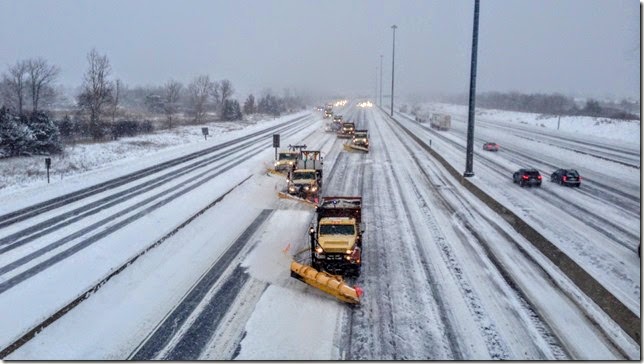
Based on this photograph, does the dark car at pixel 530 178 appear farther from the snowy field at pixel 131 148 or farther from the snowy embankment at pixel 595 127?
the snowy field at pixel 131 148

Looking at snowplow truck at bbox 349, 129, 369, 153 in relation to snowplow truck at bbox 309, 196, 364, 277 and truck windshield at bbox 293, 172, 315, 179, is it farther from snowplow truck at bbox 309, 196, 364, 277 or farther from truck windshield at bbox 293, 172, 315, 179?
snowplow truck at bbox 309, 196, 364, 277

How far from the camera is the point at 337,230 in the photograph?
18.2 metres

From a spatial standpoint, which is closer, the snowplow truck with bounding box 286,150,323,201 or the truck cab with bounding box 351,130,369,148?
the snowplow truck with bounding box 286,150,323,201

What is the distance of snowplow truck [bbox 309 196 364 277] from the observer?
1704 cm

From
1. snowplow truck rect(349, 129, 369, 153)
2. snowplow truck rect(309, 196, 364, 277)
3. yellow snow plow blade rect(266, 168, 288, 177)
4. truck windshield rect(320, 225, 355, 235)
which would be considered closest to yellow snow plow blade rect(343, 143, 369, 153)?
snowplow truck rect(349, 129, 369, 153)

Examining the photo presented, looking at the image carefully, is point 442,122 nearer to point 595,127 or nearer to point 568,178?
point 595,127

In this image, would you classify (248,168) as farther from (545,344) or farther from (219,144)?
(545,344)

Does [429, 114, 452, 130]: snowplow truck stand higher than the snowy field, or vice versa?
[429, 114, 452, 130]: snowplow truck

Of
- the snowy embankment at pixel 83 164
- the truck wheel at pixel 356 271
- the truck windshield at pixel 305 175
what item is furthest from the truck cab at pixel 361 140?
the truck wheel at pixel 356 271

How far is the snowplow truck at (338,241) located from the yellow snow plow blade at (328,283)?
0.93 m

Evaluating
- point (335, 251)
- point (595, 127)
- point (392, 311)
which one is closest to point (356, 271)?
point (335, 251)

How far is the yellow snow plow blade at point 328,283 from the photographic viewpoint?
1494 cm

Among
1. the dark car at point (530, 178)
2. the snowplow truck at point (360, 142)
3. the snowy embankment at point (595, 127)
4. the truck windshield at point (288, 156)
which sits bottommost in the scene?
the dark car at point (530, 178)

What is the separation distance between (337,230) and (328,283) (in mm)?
3098
